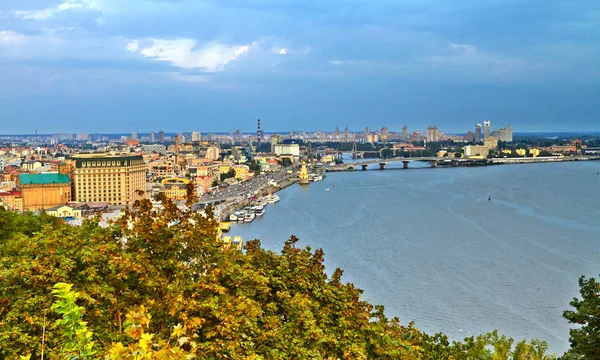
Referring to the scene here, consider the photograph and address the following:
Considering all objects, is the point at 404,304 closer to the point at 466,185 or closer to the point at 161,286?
the point at 161,286

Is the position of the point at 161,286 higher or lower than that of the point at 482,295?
higher

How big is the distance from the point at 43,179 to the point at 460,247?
875 cm

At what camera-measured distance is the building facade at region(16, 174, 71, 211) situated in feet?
38.7

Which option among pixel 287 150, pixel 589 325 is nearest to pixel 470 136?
pixel 287 150

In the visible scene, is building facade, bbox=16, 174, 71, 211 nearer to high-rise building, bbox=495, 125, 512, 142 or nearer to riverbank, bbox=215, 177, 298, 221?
riverbank, bbox=215, 177, 298, 221

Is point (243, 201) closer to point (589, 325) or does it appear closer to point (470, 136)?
point (589, 325)

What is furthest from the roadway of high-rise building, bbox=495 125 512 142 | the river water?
high-rise building, bbox=495 125 512 142

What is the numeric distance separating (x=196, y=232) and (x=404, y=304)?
11.1ft

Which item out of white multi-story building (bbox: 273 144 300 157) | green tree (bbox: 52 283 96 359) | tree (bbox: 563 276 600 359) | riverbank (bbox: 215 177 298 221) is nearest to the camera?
→ green tree (bbox: 52 283 96 359)

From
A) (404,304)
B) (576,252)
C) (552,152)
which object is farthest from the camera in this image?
(552,152)

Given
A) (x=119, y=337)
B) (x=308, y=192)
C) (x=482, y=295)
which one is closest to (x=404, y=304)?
(x=482, y=295)

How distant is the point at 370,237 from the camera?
27.5 feet

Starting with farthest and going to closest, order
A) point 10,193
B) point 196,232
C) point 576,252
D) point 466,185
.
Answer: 1. point 466,185
2. point 10,193
3. point 576,252
4. point 196,232

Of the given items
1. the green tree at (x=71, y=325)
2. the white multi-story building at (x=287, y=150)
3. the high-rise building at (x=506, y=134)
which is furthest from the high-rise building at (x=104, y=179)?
the high-rise building at (x=506, y=134)
